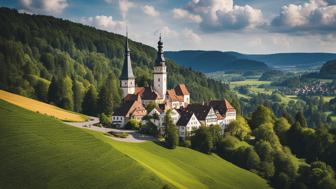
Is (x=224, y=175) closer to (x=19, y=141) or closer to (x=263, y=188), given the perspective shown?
(x=263, y=188)

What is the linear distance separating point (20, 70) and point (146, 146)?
66421mm

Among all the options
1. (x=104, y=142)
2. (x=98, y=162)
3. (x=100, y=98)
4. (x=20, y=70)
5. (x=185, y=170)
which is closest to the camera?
(x=98, y=162)

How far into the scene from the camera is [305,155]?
345 ft

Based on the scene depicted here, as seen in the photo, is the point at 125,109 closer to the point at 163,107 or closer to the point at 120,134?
the point at 163,107

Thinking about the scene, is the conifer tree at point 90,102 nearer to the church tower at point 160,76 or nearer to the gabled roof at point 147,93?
the gabled roof at point 147,93

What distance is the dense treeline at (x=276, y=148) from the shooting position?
3332 inches

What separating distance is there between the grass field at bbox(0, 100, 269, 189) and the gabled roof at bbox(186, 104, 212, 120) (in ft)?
48.1

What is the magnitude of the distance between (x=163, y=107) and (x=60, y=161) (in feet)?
144

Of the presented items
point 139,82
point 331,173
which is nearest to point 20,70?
point 139,82

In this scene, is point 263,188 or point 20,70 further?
point 20,70

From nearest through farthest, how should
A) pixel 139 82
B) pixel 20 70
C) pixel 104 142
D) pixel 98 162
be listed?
pixel 98 162 → pixel 104 142 → pixel 139 82 → pixel 20 70

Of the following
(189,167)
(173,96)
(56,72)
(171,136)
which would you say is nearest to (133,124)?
(171,136)

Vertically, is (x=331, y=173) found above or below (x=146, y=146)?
below

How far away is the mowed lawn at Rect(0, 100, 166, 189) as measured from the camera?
178ft
